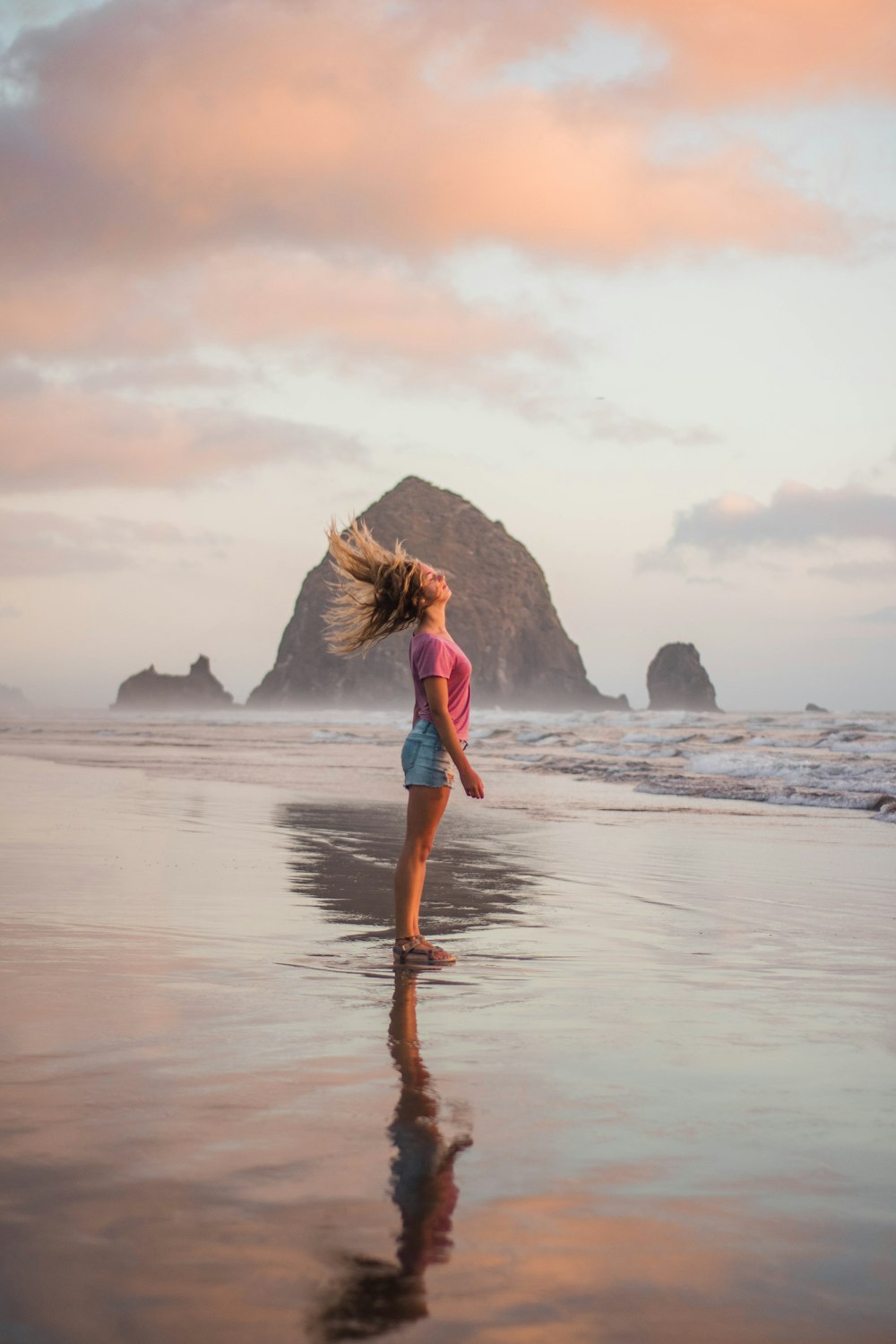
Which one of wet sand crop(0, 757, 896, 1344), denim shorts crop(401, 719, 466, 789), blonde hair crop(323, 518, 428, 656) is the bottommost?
wet sand crop(0, 757, 896, 1344)

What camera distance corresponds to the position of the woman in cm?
550

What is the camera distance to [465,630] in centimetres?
14875

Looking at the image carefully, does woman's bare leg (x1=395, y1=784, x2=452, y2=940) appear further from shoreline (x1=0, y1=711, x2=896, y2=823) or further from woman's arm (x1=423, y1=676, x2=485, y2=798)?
shoreline (x1=0, y1=711, x2=896, y2=823)

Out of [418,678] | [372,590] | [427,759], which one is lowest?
[427,759]

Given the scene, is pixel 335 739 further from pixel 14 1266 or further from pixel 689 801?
pixel 14 1266

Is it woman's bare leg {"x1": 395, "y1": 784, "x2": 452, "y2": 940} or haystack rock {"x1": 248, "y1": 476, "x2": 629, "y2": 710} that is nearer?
woman's bare leg {"x1": 395, "y1": 784, "x2": 452, "y2": 940}

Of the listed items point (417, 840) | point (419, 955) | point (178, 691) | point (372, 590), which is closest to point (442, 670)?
point (372, 590)

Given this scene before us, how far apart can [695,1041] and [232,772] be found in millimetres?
16991

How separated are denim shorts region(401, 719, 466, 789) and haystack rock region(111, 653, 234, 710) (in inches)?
6262

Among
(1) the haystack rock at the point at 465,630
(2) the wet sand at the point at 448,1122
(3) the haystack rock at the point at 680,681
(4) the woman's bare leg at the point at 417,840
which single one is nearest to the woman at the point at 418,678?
(4) the woman's bare leg at the point at 417,840

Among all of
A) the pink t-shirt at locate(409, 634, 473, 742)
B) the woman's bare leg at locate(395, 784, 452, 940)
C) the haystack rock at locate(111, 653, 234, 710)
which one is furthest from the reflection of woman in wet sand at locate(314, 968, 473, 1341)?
the haystack rock at locate(111, 653, 234, 710)

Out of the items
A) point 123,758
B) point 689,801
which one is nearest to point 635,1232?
point 689,801

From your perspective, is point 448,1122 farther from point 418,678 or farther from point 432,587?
point 432,587

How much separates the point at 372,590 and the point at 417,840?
1.29 meters
